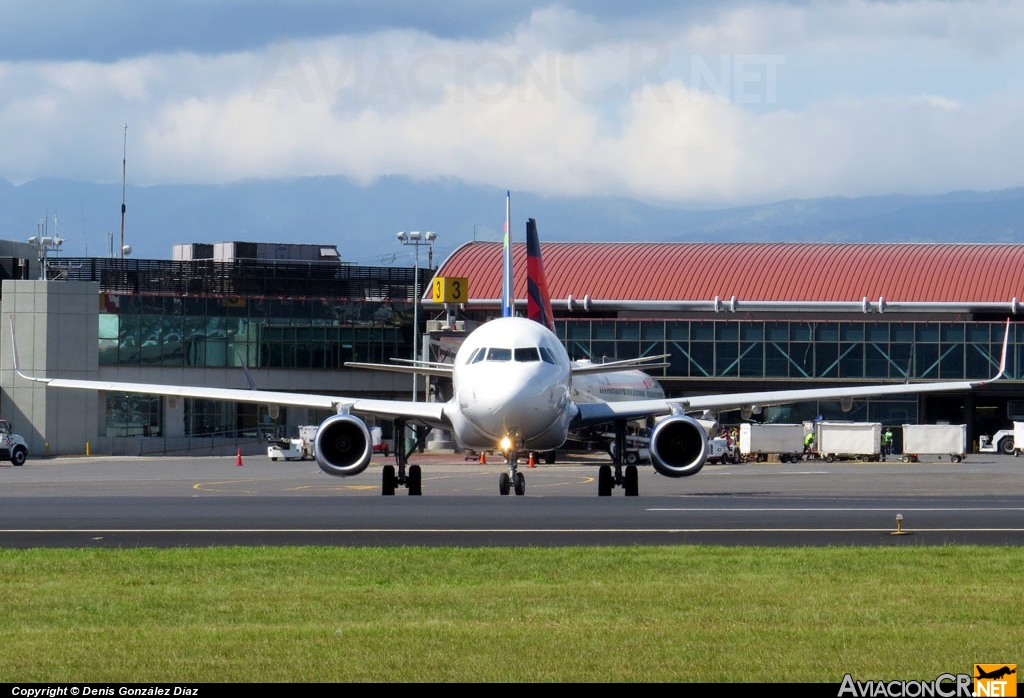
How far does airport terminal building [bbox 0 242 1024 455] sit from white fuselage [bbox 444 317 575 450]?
55397mm

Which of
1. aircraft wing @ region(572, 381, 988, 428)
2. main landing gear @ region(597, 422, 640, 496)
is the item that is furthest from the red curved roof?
main landing gear @ region(597, 422, 640, 496)

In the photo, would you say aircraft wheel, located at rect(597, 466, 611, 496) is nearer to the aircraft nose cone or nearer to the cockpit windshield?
the aircraft nose cone

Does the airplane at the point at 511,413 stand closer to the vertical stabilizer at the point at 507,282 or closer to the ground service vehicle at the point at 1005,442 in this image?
the vertical stabilizer at the point at 507,282

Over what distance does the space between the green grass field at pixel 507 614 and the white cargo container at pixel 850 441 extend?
59786 millimetres

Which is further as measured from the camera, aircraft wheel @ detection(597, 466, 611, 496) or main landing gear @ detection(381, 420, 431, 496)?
main landing gear @ detection(381, 420, 431, 496)

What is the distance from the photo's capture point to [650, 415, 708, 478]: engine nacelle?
1399 inches

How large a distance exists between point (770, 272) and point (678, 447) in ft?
226

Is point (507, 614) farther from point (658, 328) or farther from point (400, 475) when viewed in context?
point (658, 328)

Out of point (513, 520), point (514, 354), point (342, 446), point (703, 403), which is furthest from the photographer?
point (703, 403)

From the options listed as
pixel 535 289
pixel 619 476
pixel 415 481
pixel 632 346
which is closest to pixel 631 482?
pixel 619 476

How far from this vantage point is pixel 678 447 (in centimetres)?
3581

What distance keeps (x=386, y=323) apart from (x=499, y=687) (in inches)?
3686

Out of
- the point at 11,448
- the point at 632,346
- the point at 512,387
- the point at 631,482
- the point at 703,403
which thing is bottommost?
the point at 11,448

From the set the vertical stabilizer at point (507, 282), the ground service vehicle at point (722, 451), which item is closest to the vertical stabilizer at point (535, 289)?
the vertical stabilizer at point (507, 282)
